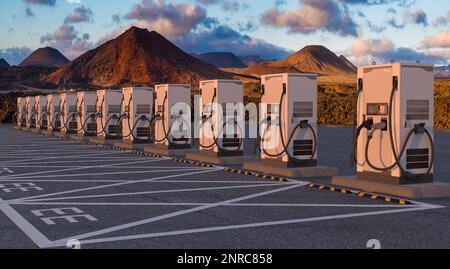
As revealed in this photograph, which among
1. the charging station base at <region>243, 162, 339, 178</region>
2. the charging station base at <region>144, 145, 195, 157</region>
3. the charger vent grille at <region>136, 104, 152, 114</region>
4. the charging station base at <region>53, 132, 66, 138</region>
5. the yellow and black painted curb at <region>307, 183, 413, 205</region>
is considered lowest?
the yellow and black painted curb at <region>307, 183, 413, 205</region>

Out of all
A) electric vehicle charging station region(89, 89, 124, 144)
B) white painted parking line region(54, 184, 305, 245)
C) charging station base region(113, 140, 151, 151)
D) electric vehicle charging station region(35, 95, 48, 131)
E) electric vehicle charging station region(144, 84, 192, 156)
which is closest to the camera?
white painted parking line region(54, 184, 305, 245)

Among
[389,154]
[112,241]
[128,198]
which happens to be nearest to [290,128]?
[389,154]

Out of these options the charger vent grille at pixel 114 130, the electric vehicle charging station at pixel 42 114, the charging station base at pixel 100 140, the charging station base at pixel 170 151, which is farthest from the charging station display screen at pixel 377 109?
the electric vehicle charging station at pixel 42 114

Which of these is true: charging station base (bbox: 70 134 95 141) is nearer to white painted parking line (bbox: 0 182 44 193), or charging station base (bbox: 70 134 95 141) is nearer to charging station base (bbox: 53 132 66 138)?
charging station base (bbox: 53 132 66 138)

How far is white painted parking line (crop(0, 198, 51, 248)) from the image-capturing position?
7359 mm

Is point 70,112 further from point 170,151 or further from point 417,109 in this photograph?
point 417,109

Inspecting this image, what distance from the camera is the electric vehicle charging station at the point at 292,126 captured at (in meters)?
13.9

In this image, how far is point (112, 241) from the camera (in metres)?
7.38

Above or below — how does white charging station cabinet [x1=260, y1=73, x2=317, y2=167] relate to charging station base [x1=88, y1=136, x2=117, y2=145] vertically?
above

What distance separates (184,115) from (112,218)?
37.1 ft

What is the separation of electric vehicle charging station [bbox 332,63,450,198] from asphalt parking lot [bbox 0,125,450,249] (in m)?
0.77

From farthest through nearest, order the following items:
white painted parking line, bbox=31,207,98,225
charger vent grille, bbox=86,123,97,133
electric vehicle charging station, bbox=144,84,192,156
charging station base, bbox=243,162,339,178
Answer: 1. charger vent grille, bbox=86,123,97,133
2. electric vehicle charging station, bbox=144,84,192,156
3. charging station base, bbox=243,162,339,178
4. white painted parking line, bbox=31,207,98,225

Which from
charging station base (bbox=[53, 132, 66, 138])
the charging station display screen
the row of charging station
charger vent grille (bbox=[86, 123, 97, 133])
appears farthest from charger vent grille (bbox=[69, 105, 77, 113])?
the charging station display screen
